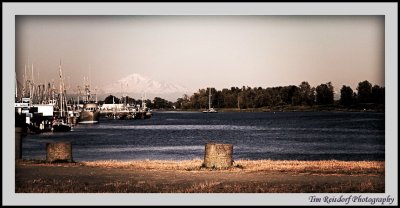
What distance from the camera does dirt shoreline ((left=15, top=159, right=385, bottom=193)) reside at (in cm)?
1748

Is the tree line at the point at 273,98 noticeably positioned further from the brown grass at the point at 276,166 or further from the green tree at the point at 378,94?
the brown grass at the point at 276,166

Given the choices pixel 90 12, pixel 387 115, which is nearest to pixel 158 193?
pixel 90 12

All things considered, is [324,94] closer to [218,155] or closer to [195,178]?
[218,155]

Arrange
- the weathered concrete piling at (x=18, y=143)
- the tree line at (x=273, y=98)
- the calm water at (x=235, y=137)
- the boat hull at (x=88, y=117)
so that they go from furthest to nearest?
the boat hull at (x=88, y=117) < the tree line at (x=273, y=98) < the calm water at (x=235, y=137) < the weathered concrete piling at (x=18, y=143)

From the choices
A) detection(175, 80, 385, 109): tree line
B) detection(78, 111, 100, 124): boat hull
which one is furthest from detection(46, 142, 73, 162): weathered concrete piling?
detection(78, 111, 100, 124): boat hull

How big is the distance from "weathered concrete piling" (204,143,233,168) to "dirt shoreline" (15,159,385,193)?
0.15 meters

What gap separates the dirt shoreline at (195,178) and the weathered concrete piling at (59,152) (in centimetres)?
20

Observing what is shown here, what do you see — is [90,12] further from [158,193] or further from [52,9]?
[158,193]

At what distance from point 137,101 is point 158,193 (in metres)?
6.17

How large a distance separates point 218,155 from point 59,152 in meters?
3.94

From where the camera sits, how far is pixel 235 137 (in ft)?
78.6

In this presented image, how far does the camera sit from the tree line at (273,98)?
20.6 metres

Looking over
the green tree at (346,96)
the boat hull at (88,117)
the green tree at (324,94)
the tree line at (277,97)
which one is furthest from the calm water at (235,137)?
the green tree at (324,94)

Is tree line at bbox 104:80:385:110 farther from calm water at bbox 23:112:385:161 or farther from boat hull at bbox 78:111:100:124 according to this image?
boat hull at bbox 78:111:100:124
